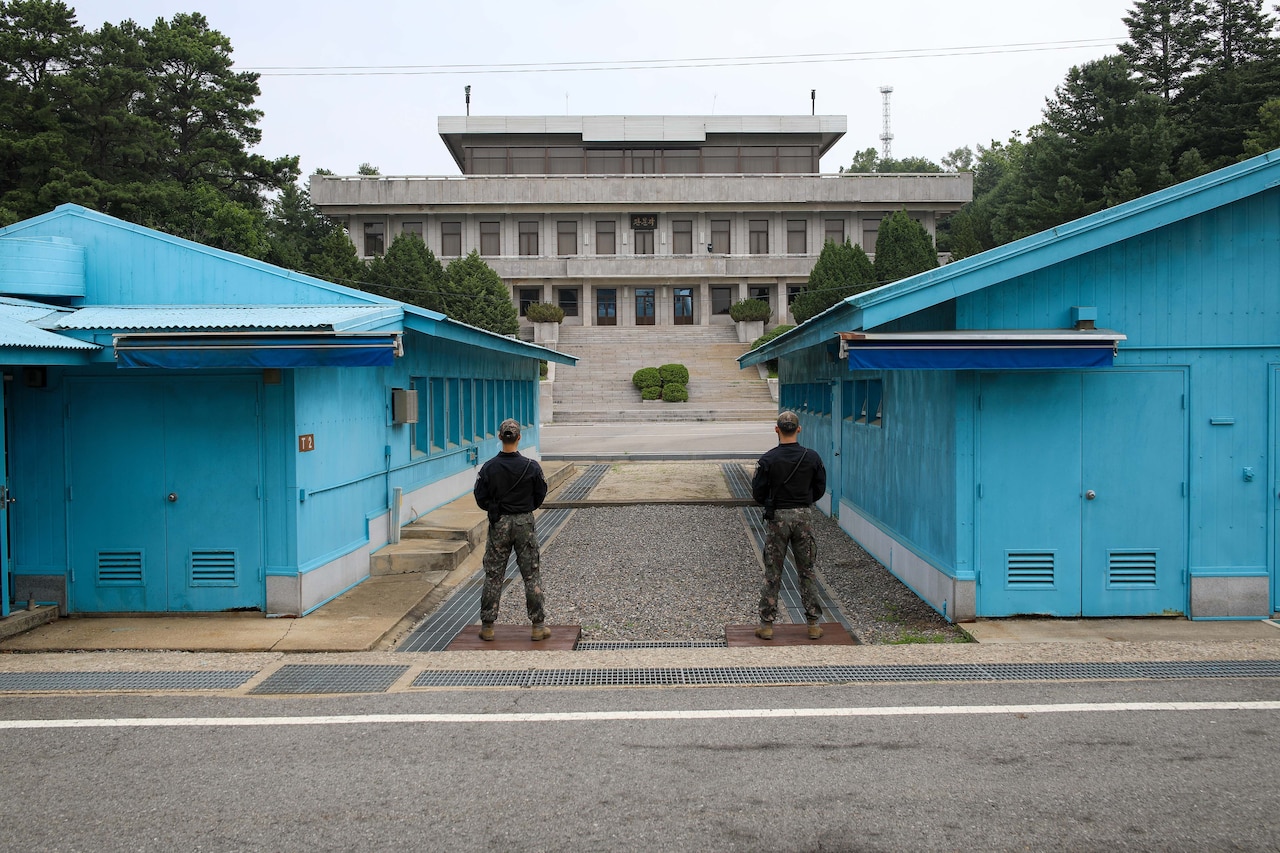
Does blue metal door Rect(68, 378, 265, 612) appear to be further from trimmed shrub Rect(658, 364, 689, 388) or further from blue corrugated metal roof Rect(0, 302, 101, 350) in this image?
trimmed shrub Rect(658, 364, 689, 388)

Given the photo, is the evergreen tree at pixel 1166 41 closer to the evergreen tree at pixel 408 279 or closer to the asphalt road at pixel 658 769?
the evergreen tree at pixel 408 279

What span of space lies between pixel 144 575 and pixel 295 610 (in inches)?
58.1

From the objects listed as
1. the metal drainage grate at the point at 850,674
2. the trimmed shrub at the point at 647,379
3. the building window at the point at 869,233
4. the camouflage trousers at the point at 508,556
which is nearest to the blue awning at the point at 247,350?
the camouflage trousers at the point at 508,556

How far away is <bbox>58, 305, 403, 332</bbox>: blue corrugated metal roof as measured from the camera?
842 centimetres

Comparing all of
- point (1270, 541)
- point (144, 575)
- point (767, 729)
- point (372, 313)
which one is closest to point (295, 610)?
point (144, 575)

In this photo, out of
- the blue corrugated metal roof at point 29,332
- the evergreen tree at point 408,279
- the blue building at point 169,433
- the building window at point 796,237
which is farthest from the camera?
the building window at point 796,237

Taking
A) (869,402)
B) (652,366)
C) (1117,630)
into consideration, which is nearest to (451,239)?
(652,366)

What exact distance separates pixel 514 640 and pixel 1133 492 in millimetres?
5558

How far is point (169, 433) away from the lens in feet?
29.8

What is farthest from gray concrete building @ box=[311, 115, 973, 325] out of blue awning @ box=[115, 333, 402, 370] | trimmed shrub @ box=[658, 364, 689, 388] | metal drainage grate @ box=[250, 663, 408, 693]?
metal drainage grate @ box=[250, 663, 408, 693]

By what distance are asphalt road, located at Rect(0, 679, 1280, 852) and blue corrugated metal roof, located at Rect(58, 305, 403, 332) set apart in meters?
3.24

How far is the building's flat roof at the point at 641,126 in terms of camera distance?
205 feet

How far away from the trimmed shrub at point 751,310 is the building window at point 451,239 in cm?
1758

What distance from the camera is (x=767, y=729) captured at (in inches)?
231
